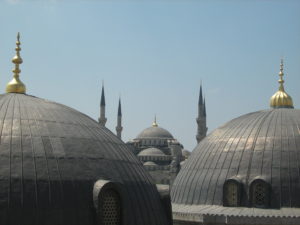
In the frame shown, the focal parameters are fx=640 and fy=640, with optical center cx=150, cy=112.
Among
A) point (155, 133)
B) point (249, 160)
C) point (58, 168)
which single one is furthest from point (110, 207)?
point (155, 133)

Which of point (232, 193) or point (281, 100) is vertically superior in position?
point (281, 100)

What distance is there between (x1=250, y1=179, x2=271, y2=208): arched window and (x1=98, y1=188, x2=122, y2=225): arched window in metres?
11.3

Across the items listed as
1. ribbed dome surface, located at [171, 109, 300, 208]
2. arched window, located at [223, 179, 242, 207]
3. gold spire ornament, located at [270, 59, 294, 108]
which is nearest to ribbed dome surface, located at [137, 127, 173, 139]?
gold spire ornament, located at [270, 59, 294, 108]

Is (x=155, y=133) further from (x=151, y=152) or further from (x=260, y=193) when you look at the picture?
(x=260, y=193)

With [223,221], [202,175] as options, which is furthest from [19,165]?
[202,175]

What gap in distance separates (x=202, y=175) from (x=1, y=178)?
1456 centimetres

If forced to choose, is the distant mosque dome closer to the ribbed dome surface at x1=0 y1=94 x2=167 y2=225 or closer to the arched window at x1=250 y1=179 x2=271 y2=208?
the arched window at x1=250 y1=179 x2=271 y2=208

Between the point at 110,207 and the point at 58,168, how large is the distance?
1.55m

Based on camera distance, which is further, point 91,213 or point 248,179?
point 248,179

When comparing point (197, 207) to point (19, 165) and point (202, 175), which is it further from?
point (19, 165)

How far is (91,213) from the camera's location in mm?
14594

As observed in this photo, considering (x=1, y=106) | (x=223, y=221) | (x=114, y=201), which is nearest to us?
(x=114, y=201)

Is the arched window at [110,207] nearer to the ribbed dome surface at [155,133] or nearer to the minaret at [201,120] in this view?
the minaret at [201,120]

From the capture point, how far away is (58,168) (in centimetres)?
1485
